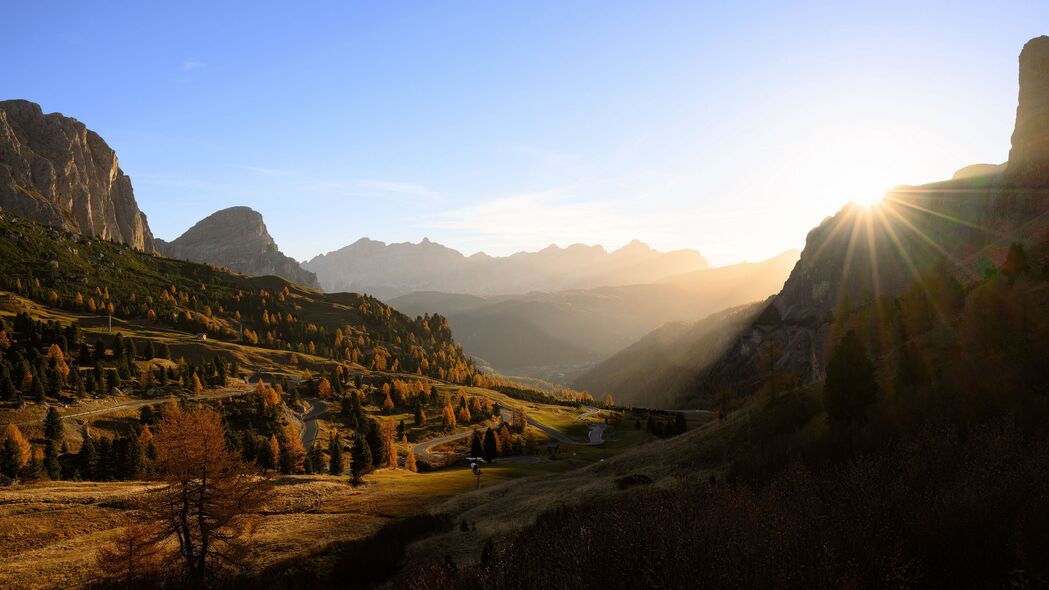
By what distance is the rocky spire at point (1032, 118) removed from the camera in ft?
416

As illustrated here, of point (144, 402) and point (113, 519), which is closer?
point (113, 519)

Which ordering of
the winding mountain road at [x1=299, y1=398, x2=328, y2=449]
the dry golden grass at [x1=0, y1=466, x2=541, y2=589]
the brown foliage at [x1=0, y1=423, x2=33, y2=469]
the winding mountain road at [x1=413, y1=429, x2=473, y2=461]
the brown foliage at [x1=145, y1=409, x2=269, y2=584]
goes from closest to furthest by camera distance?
the brown foliage at [x1=145, y1=409, x2=269, y2=584]
the dry golden grass at [x1=0, y1=466, x2=541, y2=589]
the brown foliage at [x1=0, y1=423, x2=33, y2=469]
the winding mountain road at [x1=413, y1=429, x2=473, y2=461]
the winding mountain road at [x1=299, y1=398, x2=328, y2=449]

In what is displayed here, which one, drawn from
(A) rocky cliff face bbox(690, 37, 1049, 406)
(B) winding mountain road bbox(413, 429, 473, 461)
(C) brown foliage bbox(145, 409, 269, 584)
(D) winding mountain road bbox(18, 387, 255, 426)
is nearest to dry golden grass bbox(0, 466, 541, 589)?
(C) brown foliage bbox(145, 409, 269, 584)

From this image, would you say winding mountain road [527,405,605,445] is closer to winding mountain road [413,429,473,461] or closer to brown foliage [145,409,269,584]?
winding mountain road [413,429,473,461]

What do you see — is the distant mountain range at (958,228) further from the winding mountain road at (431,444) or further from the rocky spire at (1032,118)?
the winding mountain road at (431,444)

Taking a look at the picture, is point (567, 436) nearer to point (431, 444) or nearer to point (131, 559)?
point (431, 444)

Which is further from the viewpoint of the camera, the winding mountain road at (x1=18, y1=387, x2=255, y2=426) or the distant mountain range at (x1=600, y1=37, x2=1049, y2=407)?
the distant mountain range at (x1=600, y1=37, x2=1049, y2=407)

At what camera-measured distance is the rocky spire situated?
126875mm

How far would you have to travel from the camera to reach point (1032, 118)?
5394 inches

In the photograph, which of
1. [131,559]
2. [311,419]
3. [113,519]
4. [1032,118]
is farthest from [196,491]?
[1032,118]

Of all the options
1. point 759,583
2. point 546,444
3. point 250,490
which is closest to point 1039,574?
point 759,583

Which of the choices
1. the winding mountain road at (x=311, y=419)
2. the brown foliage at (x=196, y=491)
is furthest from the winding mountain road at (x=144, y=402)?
the brown foliage at (x=196, y=491)

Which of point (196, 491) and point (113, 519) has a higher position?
point (196, 491)

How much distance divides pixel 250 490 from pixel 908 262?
204m
